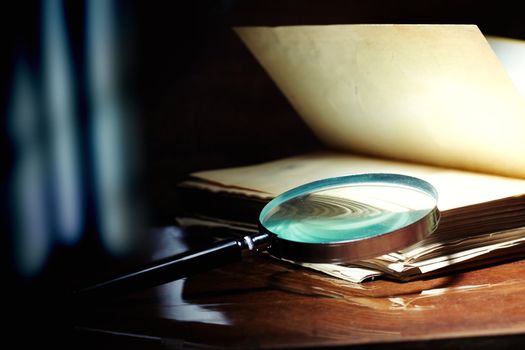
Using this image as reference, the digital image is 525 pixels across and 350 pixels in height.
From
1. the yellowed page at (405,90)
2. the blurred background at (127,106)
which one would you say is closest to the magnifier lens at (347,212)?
the yellowed page at (405,90)

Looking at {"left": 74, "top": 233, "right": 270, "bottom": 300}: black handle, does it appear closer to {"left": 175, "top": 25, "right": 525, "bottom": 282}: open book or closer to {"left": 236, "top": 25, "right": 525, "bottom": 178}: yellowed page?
{"left": 175, "top": 25, "right": 525, "bottom": 282}: open book

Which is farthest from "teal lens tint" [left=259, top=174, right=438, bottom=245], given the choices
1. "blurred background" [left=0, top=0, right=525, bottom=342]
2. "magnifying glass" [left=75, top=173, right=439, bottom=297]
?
"blurred background" [left=0, top=0, right=525, bottom=342]

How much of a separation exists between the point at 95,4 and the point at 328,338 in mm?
918

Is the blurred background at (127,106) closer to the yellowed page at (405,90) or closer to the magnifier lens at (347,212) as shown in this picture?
the yellowed page at (405,90)

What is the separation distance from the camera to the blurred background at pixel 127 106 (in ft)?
4.77

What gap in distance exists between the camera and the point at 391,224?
95cm

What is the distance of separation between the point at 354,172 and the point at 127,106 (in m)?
0.56

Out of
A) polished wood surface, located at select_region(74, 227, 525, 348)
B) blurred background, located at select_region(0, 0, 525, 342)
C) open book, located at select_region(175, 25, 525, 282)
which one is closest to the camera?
polished wood surface, located at select_region(74, 227, 525, 348)

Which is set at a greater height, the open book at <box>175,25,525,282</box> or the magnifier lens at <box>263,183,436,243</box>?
the open book at <box>175,25,525,282</box>

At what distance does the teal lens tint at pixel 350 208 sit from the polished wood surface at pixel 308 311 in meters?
Answer: 0.08

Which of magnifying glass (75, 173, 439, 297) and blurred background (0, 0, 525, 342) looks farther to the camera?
blurred background (0, 0, 525, 342)

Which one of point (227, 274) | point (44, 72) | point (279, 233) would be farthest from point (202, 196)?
point (44, 72)

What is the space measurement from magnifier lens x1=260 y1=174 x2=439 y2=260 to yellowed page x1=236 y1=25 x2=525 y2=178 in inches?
6.1

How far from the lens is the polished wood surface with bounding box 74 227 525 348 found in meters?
0.86
